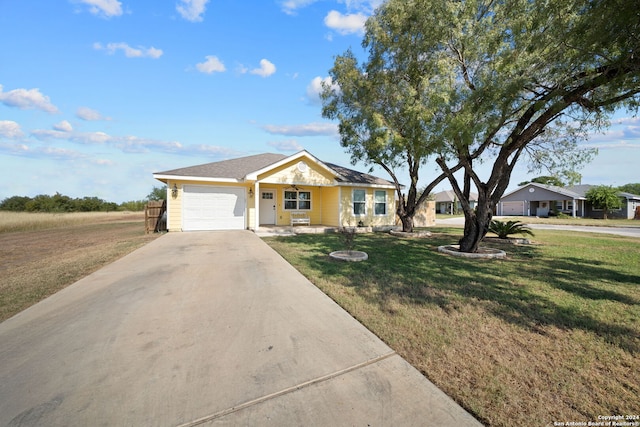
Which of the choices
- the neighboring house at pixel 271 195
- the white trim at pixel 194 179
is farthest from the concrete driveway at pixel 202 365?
the neighboring house at pixel 271 195

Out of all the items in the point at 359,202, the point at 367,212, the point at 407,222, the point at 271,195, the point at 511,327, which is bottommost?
the point at 511,327

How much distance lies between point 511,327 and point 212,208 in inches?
489

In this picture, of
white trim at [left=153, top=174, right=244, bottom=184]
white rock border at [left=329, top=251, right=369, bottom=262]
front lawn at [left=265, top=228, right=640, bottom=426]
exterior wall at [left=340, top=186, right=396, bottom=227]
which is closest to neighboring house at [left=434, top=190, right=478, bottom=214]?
exterior wall at [left=340, top=186, right=396, bottom=227]

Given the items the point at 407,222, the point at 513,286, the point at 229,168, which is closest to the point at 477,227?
the point at 513,286

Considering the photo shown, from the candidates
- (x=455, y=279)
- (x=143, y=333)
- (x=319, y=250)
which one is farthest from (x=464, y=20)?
(x=143, y=333)

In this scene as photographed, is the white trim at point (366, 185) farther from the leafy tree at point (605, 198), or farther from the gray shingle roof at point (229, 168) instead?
the leafy tree at point (605, 198)

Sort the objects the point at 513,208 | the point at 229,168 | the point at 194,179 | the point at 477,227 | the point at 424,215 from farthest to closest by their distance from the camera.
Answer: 1. the point at 513,208
2. the point at 424,215
3. the point at 229,168
4. the point at 194,179
5. the point at 477,227

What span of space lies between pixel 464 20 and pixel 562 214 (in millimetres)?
34511

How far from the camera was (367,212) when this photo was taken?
1557 cm

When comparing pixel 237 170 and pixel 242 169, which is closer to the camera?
pixel 237 170

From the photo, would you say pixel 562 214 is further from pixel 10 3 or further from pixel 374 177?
pixel 10 3

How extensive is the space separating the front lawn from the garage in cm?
3563

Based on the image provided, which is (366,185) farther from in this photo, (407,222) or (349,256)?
(349,256)

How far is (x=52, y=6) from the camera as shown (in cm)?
780
